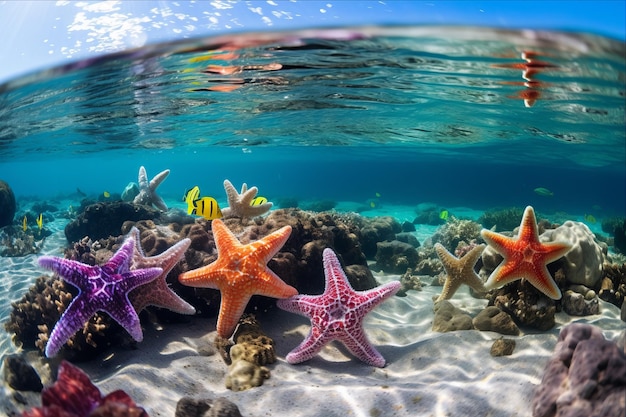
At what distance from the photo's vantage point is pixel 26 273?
33.8ft

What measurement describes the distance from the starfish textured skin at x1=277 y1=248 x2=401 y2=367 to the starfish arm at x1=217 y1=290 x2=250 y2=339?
0.70 meters

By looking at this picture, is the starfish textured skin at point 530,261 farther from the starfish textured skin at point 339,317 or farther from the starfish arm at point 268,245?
the starfish arm at point 268,245

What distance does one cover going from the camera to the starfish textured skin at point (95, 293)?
176 inches

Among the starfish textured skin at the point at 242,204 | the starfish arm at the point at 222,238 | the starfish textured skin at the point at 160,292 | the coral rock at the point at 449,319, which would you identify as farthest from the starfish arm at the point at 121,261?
the coral rock at the point at 449,319

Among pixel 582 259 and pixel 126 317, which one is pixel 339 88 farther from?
pixel 126 317

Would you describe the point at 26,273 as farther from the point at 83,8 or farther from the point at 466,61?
the point at 466,61

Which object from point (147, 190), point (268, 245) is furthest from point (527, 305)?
point (147, 190)

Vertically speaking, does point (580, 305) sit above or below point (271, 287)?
below

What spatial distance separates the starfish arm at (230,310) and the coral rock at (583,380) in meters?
3.50

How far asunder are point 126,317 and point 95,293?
48 centimetres

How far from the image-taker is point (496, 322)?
566 centimetres

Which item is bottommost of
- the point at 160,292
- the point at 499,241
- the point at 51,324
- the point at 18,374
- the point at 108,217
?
the point at 108,217

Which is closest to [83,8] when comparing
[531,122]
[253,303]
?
[253,303]

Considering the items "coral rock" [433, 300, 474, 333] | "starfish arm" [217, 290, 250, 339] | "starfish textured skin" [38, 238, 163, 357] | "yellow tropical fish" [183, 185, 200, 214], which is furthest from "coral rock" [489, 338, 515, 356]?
"yellow tropical fish" [183, 185, 200, 214]
